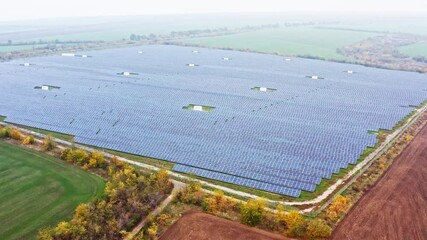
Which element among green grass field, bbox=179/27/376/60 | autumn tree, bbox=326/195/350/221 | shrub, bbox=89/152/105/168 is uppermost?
green grass field, bbox=179/27/376/60

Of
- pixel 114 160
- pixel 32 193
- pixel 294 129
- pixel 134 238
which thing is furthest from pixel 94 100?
pixel 134 238

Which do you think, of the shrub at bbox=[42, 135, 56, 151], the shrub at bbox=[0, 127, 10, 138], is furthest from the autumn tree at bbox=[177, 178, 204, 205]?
the shrub at bbox=[0, 127, 10, 138]

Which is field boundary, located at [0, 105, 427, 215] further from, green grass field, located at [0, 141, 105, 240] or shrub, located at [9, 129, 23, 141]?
green grass field, located at [0, 141, 105, 240]

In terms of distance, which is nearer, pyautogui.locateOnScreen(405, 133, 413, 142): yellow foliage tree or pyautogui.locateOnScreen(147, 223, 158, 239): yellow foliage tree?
pyautogui.locateOnScreen(147, 223, 158, 239): yellow foliage tree

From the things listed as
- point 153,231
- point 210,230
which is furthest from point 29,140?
point 210,230

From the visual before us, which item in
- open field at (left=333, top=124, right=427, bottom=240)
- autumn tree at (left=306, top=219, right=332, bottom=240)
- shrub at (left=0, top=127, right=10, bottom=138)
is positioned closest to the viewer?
autumn tree at (left=306, top=219, right=332, bottom=240)

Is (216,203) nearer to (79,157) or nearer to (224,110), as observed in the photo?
(79,157)

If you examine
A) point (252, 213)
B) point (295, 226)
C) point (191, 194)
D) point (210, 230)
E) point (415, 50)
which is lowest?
point (210, 230)
